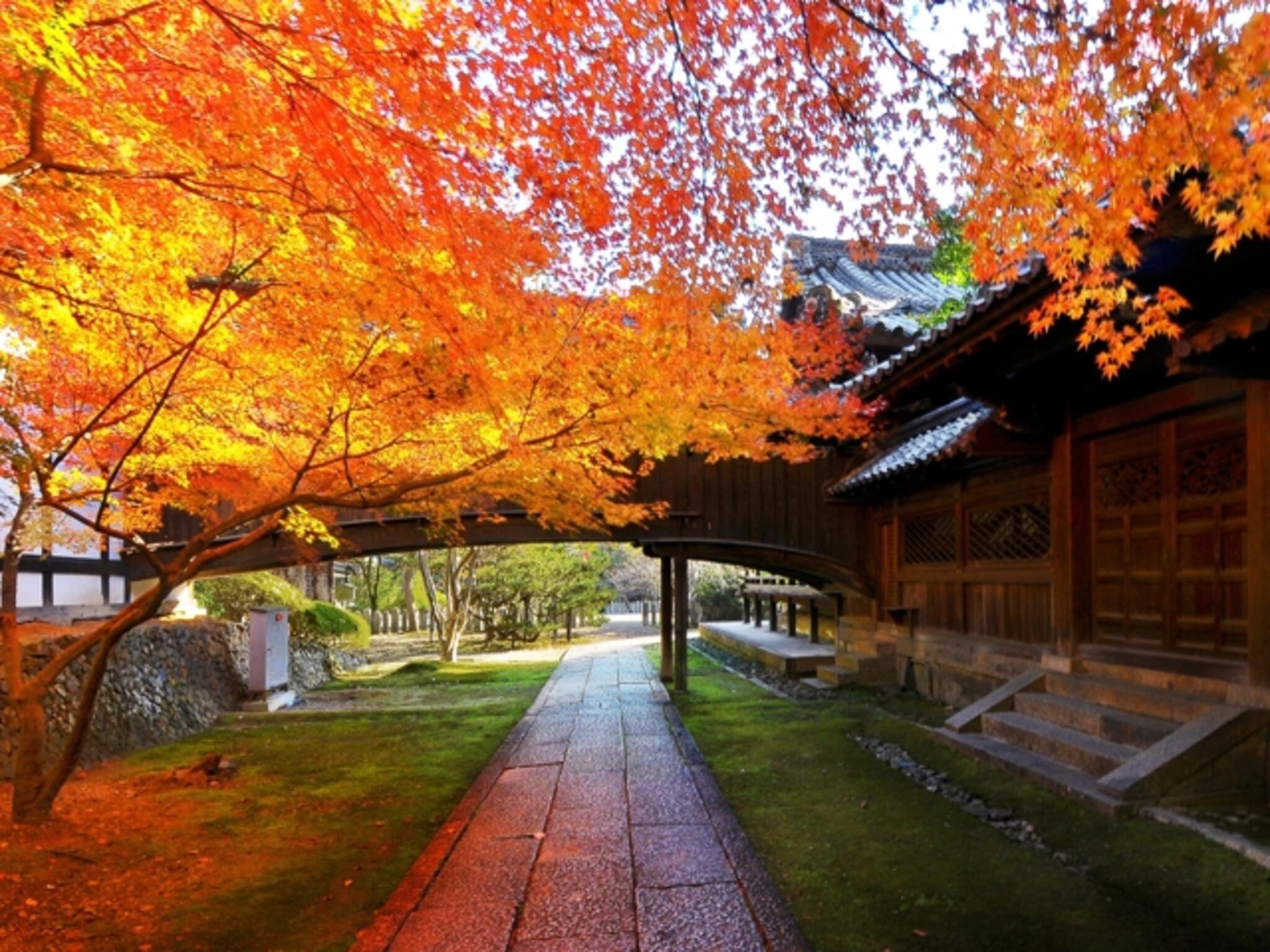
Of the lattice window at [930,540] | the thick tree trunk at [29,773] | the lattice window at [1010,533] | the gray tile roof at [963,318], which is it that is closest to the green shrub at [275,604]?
the thick tree trunk at [29,773]

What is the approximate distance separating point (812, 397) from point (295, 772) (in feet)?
26.4

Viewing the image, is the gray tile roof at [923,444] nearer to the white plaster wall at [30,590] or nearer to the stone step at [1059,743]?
the stone step at [1059,743]

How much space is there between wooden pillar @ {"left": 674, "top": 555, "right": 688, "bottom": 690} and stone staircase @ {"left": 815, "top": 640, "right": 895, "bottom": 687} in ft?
7.42

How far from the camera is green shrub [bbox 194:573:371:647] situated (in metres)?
15.5

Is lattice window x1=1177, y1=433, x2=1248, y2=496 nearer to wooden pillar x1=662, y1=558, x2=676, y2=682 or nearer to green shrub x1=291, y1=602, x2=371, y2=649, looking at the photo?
wooden pillar x1=662, y1=558, x2=676, y2=682

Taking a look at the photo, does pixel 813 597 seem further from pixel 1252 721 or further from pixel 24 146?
pixel 24 146

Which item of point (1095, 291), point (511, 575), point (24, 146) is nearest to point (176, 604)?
point (511, 575)

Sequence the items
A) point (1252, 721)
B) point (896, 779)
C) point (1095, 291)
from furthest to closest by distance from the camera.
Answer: point (896, 779) → point (1252, 721) → point (1095, 291)

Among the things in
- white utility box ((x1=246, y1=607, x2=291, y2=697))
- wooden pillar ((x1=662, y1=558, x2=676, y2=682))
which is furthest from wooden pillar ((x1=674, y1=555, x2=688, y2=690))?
white utility box ((x1=246, y1=607, x2=291, y2=697))

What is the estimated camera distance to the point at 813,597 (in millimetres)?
15094

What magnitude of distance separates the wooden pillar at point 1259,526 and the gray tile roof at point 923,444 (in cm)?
246

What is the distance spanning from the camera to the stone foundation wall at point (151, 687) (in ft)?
26.2

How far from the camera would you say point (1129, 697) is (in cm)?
595

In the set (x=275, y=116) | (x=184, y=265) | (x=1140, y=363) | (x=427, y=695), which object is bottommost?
(x=427, y=695)
